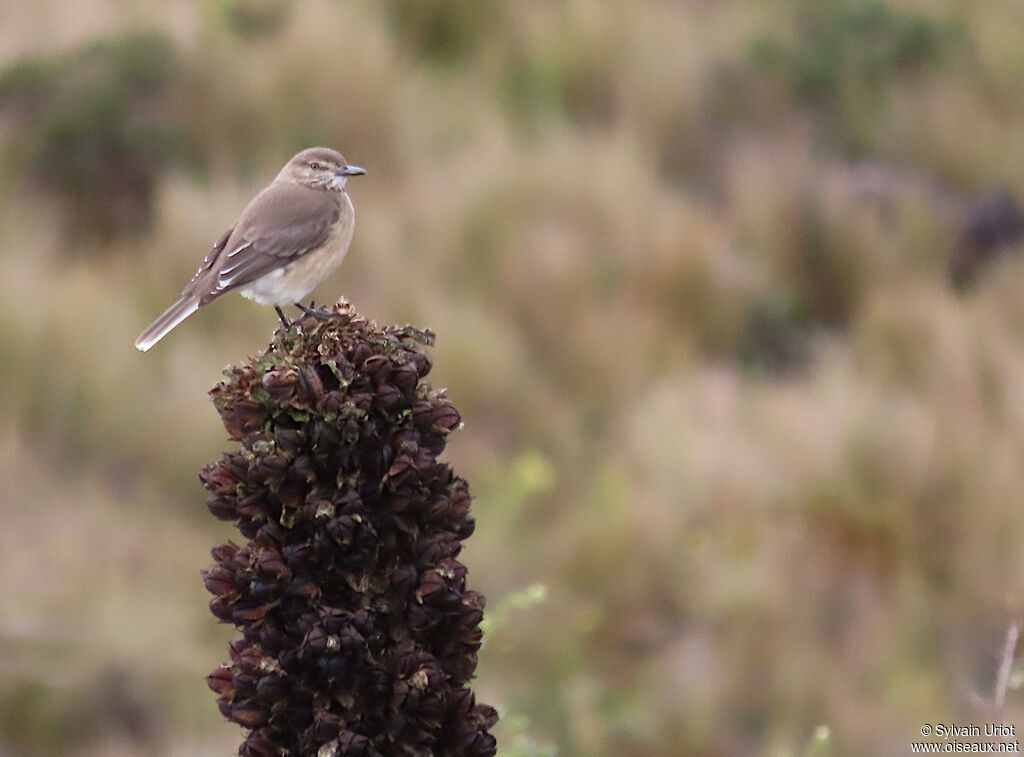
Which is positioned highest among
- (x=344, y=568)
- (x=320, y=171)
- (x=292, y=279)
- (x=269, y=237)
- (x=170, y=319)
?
(x=320, y=171)

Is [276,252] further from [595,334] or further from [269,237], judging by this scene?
[595,334]

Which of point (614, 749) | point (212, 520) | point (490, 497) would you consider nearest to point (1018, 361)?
point (490, 497)

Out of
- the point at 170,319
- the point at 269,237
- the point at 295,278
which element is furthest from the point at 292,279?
the point at 170,319

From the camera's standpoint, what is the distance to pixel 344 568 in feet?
7.19

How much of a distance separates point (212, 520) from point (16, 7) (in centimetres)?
866

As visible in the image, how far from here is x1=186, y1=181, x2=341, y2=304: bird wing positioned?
445cm

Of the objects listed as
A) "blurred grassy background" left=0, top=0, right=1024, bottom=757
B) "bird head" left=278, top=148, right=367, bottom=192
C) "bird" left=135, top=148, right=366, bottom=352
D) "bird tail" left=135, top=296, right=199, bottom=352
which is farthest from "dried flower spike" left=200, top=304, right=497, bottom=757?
"bird head" left=278, top=148, right=367, bottom=192

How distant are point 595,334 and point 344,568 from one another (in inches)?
305

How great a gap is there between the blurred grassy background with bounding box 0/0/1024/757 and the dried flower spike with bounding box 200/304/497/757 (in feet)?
3.81

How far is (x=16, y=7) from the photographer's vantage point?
14250mm

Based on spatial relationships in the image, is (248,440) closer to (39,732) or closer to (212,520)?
(39,732)

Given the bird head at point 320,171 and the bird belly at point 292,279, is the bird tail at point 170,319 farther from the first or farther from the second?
the bird head at point 320,171

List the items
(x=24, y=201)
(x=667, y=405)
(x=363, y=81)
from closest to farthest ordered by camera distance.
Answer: (x=667, y=405) < (x=24, y=201) < (x=363, y=81)

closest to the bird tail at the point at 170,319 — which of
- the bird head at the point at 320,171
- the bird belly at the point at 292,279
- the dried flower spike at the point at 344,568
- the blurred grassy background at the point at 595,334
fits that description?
the bird belly at the point at 292,279
